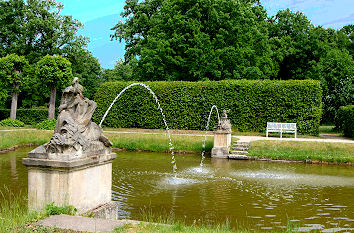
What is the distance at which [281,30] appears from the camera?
125 feet

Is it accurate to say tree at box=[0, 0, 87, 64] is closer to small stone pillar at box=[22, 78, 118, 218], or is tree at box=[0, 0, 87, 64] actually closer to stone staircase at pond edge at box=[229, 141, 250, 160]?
stone staircase at pond edge at box=[229, 141, 250, 160]

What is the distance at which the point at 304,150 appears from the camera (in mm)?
15891

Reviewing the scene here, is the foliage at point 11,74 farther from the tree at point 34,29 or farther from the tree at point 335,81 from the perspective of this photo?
the tree at point 335,81

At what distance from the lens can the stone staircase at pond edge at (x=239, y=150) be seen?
611 inches

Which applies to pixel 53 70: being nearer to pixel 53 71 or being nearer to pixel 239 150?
pixel 53 71

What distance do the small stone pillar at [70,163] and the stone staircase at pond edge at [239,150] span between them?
34.2 ft

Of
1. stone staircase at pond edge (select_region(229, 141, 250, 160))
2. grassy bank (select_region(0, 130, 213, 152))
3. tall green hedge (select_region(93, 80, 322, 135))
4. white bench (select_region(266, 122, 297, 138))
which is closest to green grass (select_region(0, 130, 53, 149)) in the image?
grassy bank (select_region(0, 130, 213, 152))

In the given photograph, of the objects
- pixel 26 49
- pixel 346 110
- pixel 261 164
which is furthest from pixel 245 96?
pixel 26 49

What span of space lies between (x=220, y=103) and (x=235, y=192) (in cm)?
1518

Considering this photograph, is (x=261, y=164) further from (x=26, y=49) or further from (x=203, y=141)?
(x=26, y=49)

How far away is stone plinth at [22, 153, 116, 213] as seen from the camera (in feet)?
16.4

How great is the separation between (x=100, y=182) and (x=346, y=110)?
21005 millimetres

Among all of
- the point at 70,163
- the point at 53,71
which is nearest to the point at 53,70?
the point at 53,71

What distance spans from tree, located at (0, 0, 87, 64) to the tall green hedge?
1208 centimetres
